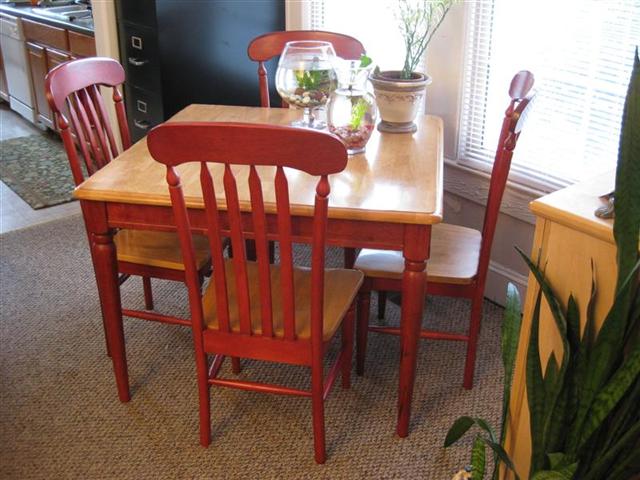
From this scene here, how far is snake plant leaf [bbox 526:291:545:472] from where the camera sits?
1254 millimetres

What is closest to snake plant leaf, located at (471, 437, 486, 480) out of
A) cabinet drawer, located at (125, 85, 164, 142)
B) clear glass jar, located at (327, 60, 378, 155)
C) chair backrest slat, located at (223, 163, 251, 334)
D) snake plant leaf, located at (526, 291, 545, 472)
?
snake plant leaf, located at (526, 291, 545, 472)

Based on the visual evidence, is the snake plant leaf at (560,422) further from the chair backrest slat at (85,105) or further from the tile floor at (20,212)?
the tile floor at (20,212)

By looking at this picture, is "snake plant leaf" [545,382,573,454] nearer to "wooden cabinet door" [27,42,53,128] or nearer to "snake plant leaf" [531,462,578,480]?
"snake plant leaf" [531,462,578,480]

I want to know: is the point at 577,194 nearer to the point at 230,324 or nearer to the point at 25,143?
the point at 230,324

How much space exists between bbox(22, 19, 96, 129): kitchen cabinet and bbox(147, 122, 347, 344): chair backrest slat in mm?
2454

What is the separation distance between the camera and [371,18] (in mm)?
2830

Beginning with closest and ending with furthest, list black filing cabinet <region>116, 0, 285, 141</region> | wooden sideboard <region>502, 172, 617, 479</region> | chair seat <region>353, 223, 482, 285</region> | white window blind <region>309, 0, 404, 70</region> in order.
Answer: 1. wooden sideboard <region>502, 172, 617, 479</region>
2. chair seat <region>353, 223, 482, 285</region>
3. white window blind <region>309, 0, 404, 70</region>
4. black filing cabinet <region>116, 0, 285, 141</region>

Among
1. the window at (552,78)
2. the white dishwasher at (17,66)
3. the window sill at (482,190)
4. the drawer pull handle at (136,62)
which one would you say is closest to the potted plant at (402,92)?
the window at (552,78)

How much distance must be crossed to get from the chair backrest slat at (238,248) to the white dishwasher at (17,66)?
353 centimetres

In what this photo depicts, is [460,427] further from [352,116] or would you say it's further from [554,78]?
[554,78]

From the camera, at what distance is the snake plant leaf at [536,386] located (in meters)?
1.25

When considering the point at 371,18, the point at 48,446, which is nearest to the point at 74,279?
the point at 48,446

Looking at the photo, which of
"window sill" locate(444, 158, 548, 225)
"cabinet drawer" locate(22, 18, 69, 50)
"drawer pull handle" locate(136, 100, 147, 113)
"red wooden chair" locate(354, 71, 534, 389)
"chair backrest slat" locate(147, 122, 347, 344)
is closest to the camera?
"chair backrest slat" locate(147, 122, 347, 344)

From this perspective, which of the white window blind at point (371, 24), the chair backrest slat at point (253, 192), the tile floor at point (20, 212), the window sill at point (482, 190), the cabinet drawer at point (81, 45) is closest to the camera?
the chair backrest slat at point (253, 192)
